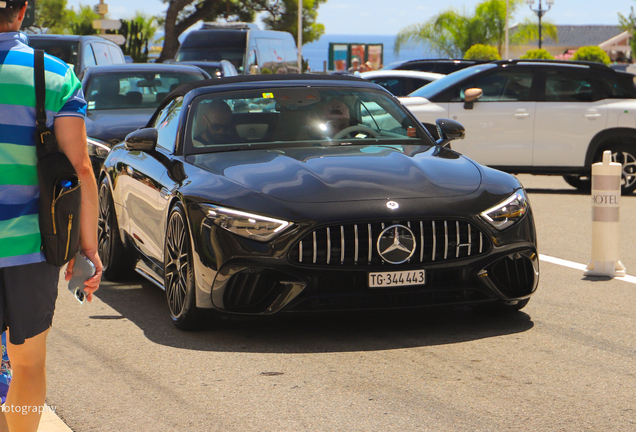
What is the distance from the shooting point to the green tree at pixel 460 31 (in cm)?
6788

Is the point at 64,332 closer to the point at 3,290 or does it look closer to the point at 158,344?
the point at 158,344

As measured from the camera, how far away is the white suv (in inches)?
521

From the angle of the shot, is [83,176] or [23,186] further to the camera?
[83,176]

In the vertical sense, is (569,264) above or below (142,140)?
below

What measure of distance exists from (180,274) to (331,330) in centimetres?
92

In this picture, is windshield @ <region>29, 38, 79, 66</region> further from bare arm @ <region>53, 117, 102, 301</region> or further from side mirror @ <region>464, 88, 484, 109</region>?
bare arm @ <region>53, 117, 102, 301</region>

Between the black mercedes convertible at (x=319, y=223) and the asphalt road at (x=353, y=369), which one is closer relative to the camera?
the asphalt road at (x=353, y=369)

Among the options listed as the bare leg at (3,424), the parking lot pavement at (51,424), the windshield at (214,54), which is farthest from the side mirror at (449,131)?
the windshield at (214,54)

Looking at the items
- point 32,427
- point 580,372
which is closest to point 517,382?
point 580,372

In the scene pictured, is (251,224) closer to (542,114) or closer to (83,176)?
(83,176)

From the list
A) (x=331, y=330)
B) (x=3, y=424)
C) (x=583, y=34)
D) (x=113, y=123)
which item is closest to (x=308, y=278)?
(x=331, y=330)

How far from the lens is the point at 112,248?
25.0 feet

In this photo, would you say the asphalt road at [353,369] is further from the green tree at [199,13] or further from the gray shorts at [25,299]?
the green tree at [199,13]

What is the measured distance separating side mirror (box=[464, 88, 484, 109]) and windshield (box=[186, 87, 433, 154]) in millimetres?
6292
